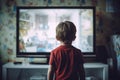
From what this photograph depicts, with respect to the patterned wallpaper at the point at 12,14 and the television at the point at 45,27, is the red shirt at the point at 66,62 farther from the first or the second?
the patterned wallpaper at the point at 12,14

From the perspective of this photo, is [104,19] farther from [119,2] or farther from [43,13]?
[43,13]

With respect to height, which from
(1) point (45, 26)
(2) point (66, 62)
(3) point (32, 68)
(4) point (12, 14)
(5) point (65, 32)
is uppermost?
(4) point (12, 14)

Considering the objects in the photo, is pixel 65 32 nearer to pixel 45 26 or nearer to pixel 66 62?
pixel 66 62

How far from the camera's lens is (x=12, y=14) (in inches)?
138

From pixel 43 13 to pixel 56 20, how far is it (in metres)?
0.19

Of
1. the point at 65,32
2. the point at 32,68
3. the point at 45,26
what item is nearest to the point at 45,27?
the point at 45,26

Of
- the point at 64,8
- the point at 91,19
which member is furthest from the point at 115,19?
the point at 64,8

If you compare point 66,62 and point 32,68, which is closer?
point 66,62

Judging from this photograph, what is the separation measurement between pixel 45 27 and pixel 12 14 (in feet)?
1.86

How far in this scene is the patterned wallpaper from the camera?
3.52m

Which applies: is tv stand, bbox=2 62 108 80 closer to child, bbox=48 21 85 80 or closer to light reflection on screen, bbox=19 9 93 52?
light reflection on screen, bbox=19 9 93 52

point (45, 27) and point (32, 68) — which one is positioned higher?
point (45, 27)

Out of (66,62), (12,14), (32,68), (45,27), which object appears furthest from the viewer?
(12,14)

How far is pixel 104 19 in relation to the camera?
139 inches
